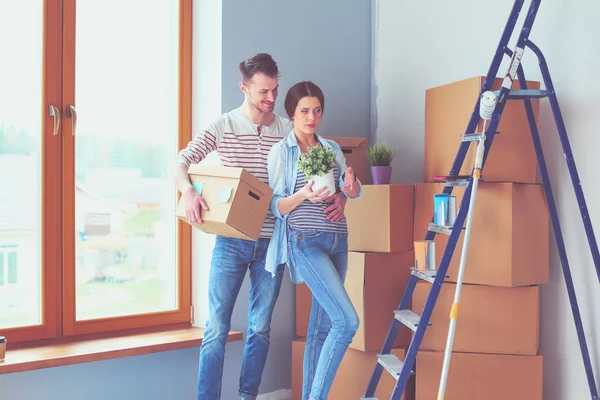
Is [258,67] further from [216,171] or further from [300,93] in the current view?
[216,171]

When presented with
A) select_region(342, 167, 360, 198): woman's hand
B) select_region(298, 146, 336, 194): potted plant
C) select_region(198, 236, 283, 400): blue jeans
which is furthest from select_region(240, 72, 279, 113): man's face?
select_region(198, 236, 283, 400): blue jeans

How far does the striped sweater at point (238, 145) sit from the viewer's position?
252cm

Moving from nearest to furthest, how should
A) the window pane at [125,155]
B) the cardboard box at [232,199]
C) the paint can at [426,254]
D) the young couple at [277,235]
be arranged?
the cardboard box at [232,199], the young couple at [277,235], the paint can at [426,254], the window pane at [125,155]

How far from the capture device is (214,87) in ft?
10.2

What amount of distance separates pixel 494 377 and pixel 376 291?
0.61 metres

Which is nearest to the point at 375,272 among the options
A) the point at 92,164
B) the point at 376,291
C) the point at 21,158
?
the point at 376,291

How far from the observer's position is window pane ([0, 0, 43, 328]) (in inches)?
105

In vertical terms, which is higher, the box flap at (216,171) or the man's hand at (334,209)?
the box flap at (216,171)

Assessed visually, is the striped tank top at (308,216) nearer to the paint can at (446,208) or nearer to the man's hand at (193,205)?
the man's hand at (193,205)

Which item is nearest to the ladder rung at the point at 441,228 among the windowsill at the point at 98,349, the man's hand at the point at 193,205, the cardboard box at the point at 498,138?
the cardboard box at the point at 498,138

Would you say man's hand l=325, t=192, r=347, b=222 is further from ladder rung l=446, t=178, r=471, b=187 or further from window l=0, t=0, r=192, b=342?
window l=0, t=0, r=192, b=342

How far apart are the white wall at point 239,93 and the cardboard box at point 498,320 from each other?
939mm

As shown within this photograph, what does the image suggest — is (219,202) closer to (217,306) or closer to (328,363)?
(217,306)

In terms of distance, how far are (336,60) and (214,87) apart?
31.5 inches
